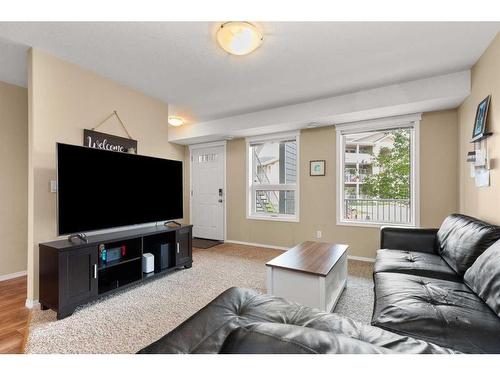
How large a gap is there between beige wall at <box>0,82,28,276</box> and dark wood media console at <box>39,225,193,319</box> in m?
1.28

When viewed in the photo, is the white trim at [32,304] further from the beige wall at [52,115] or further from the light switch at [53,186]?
the light switch at [53,186]

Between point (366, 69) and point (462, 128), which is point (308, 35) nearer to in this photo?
point (366, 69)

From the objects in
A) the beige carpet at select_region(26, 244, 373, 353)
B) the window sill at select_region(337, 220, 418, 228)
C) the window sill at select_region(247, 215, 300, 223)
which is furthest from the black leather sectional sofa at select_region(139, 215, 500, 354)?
the window sill at select_region(247, 215, 300, 223)

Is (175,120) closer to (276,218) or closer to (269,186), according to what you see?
(269,186)

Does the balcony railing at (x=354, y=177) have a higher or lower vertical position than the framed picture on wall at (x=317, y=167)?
lower

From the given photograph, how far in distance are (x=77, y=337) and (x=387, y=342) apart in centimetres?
200

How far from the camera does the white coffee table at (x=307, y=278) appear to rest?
73.3 inches

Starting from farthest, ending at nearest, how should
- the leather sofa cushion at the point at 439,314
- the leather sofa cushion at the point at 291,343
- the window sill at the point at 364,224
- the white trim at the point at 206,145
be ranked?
the white trim at the point at 206,145 < the window sill at the point at 364,224 < the leather sofa cushion at the point at 439,314 < the leather sofa cushion at the point at 291,343

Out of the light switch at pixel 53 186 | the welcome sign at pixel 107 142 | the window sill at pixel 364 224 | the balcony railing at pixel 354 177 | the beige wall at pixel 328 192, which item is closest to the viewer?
the light switch at pixel 53 186

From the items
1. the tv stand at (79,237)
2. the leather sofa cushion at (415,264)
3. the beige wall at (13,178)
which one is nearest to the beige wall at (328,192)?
the leather sofa cushion at (415,264)

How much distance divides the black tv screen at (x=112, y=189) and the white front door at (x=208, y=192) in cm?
168

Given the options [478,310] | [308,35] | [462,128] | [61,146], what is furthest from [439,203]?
[61,146]

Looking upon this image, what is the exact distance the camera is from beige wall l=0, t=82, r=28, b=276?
292 centimetres

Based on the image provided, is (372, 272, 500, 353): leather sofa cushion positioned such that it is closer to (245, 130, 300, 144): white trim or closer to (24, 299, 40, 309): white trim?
(24, 299, 40, 309): white trim
